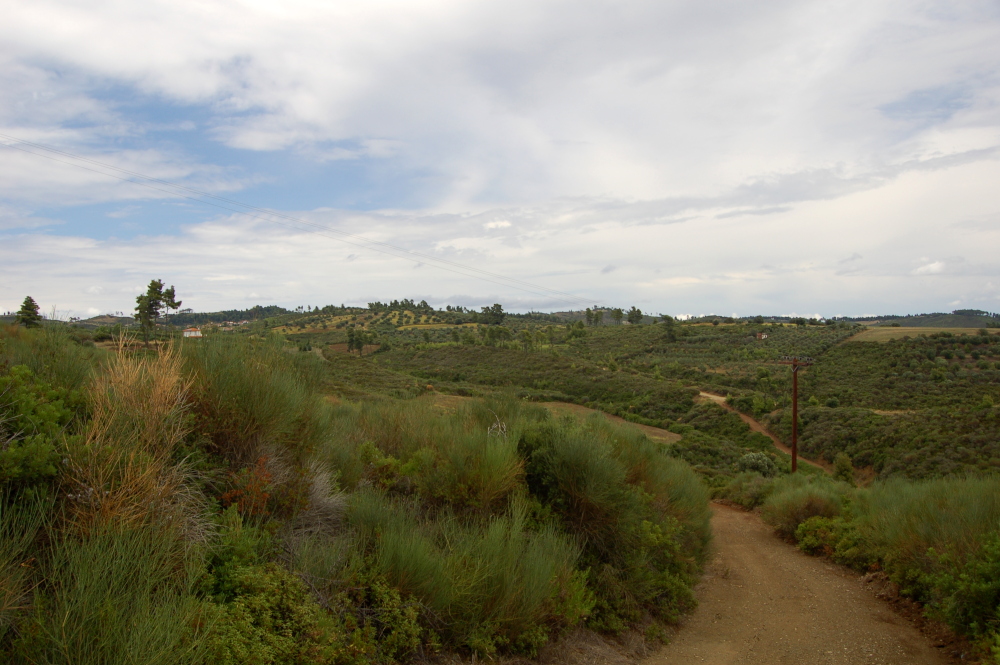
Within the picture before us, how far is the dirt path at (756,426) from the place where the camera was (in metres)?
35.6

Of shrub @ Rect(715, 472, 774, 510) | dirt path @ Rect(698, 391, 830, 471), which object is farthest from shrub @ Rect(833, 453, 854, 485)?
shrub @ Rect(715, 472, 774, 510)

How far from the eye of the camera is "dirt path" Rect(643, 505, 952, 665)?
304 inches

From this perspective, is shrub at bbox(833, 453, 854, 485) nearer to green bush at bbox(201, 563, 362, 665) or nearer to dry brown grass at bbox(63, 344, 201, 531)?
green bush at bbox(201, 563, 362, 665)

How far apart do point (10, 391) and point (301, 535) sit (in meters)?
2.66

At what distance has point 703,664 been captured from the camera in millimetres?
7410

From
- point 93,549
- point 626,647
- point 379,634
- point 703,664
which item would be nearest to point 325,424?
point 379,634

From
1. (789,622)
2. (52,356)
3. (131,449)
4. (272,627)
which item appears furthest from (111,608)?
(789,622)

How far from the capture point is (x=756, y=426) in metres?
43.9

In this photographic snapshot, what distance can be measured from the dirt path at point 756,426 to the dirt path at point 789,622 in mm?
25550

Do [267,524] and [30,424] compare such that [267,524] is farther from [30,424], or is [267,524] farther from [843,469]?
[843,469]

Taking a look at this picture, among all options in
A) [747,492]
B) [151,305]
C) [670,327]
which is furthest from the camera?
[670,327]

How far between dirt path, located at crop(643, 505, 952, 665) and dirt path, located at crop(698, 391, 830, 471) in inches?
1006

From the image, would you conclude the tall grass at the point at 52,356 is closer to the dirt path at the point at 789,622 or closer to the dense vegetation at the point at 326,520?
the dense vegetation at the point at 326,520

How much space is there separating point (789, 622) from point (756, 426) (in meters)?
38.2
